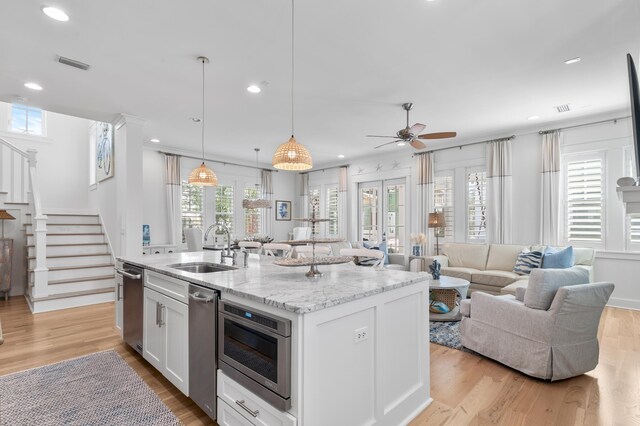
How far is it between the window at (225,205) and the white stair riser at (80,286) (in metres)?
2.98

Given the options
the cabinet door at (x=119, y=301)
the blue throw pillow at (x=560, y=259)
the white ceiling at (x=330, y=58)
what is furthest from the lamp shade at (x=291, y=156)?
the blue throw pillow at (x=560, y=259)

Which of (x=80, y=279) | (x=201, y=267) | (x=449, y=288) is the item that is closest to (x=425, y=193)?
(x=449, y=288)

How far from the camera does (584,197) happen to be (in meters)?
5.17

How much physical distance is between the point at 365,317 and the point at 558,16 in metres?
2.86

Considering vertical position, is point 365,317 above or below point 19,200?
below

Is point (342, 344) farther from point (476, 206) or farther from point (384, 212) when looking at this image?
point (384, 212)

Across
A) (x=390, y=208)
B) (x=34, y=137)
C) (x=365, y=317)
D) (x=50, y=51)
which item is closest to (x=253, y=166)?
(x=390, y=208)

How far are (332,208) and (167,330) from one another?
678 centimetres

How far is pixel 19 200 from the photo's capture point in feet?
19.7

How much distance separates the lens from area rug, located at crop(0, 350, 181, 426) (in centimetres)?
212

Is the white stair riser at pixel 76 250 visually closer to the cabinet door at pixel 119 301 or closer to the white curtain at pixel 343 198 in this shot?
the cabinet door at pixel 119 301

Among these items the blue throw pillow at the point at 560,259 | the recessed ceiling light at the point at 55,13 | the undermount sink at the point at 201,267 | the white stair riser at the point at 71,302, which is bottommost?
the white stair riser at the point at 71,302

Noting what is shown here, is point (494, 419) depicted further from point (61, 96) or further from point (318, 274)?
point (61, 96)

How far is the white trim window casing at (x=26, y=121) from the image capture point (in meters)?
6.33
